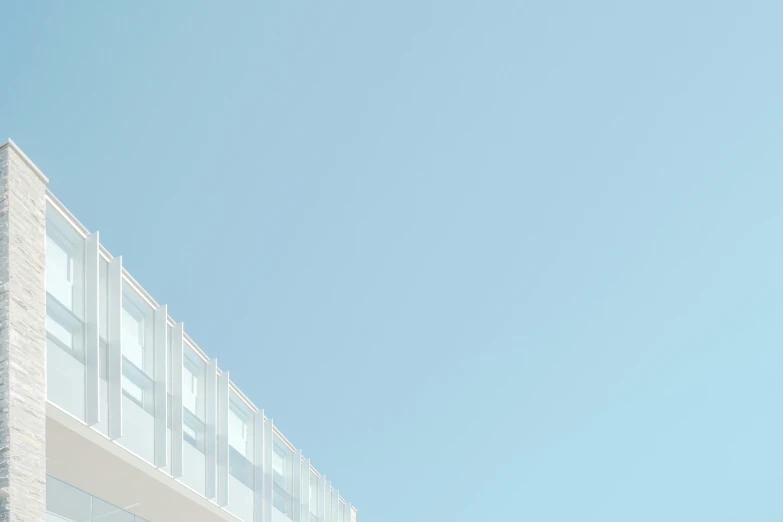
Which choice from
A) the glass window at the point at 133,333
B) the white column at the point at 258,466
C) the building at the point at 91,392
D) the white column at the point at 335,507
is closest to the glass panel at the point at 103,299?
the building at the point at 91,392

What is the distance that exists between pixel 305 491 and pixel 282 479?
2.38 metres

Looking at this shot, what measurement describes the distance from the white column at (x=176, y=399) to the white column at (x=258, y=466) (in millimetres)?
5799

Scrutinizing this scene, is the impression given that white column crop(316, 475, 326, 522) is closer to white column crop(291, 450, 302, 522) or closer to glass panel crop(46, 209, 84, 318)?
white column crop(291, 450, 302, 522)

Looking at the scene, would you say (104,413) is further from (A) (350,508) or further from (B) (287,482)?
(A) (350,508)

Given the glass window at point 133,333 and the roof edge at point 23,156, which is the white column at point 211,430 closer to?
the glass window at point 133,333

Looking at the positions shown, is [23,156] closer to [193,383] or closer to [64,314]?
[64,314]

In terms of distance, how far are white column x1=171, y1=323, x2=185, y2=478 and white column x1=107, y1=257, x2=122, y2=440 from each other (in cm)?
308

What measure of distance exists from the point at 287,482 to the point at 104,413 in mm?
13287

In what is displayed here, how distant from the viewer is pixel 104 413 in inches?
637

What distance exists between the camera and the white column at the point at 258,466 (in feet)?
82.6

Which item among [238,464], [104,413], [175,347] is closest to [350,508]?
[238,464]

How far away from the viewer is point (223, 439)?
22.7 m

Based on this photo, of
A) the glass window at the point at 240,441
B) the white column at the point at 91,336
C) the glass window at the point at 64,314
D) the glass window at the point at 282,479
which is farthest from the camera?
the glass window at the point at 282,479

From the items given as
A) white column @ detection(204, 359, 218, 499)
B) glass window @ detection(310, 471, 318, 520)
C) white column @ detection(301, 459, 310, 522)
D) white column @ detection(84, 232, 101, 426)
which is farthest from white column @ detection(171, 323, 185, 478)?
glass window @ detection(310, 471, 318, 520)
